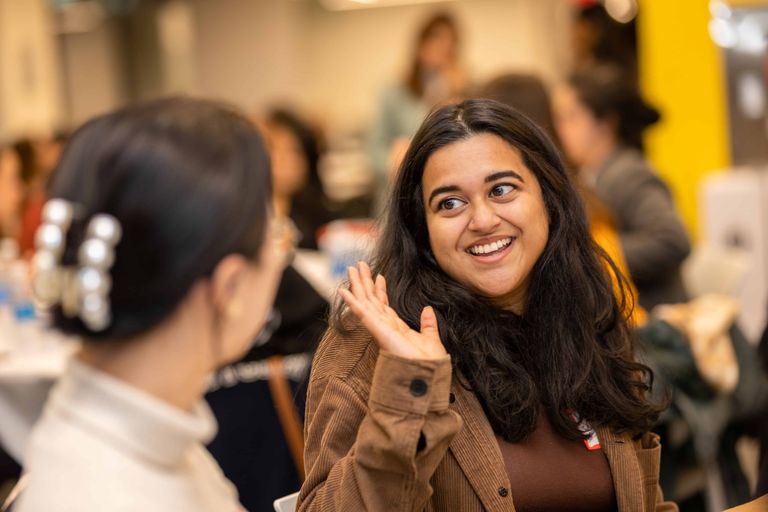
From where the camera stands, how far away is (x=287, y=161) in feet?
15.4

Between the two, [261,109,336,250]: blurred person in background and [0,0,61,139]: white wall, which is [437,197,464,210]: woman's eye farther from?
[0,0,61,139]: white wall

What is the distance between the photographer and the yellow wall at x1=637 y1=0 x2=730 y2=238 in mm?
5196

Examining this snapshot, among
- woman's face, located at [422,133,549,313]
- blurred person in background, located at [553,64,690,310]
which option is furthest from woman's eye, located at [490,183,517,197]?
blurred person in background, located at [553,64,690,310]

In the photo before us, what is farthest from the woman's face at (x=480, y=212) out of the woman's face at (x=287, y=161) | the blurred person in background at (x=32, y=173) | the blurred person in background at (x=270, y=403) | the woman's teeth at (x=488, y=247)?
the blurred person in background at (x=32, y=173)

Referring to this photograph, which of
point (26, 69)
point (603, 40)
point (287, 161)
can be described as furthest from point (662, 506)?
point (26, 69)

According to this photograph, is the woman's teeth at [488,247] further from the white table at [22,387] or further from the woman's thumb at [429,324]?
the white table at [22,387]

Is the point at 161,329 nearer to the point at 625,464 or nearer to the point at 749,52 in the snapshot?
the point at 625,464

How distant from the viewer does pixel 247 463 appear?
2.47 m

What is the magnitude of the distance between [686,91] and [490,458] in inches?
165

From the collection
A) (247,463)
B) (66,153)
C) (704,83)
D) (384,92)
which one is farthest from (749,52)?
(66,153)

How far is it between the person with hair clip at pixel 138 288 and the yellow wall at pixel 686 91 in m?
4.54

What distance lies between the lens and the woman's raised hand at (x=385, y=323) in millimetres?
1381

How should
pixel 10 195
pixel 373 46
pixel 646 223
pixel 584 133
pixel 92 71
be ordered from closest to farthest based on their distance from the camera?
pixel 646 223
pixel 584 133
pixel 10 195
pixel 92 71
pixel 373 46

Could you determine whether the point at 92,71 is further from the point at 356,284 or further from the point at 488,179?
the point at 356,284
